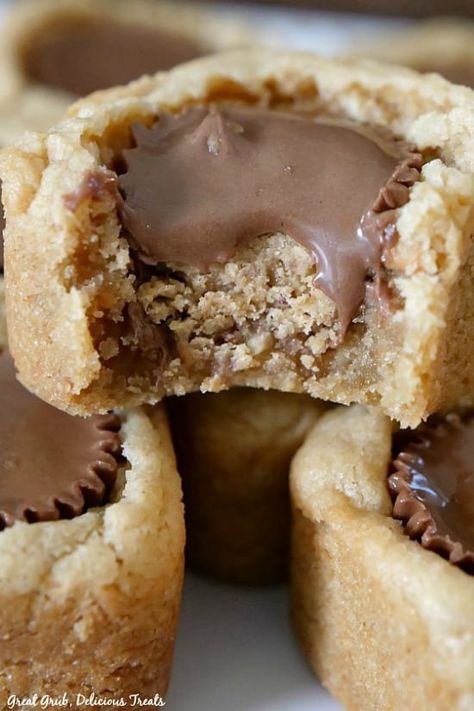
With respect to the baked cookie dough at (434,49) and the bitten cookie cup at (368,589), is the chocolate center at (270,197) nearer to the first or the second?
the bitten cookie cup at (368,589)

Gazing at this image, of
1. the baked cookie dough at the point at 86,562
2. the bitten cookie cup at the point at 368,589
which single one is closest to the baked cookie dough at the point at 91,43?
the baked cookie dough at the point at 86,562

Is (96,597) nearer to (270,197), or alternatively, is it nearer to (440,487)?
(440,487)

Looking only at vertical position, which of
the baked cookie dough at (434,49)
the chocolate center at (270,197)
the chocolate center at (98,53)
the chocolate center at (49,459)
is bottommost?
the chocolate center at (49,459)

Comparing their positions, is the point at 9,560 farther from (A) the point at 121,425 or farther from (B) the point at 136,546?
(A) the point at 121,425

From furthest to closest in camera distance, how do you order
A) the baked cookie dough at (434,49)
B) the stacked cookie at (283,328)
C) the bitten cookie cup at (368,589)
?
the baked cookie dough at (434,49), the stacked cookie at (283,328), the bitten cookie cup at (368,589)

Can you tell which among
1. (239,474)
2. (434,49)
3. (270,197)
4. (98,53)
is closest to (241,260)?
(270,197)

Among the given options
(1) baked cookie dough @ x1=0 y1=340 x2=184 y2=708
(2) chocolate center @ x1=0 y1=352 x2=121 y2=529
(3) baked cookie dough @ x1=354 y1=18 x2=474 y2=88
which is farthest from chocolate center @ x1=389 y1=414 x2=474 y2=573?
(3) baked cookie dough @ x1=354 y1=18 x2=474 y2=88

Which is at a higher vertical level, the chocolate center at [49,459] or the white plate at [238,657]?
the chocolate center at [49,459]

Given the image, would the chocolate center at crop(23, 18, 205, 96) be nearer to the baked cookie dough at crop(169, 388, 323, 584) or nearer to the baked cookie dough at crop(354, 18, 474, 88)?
the baked cookie dough at crop(354, 18, 474, 88)
